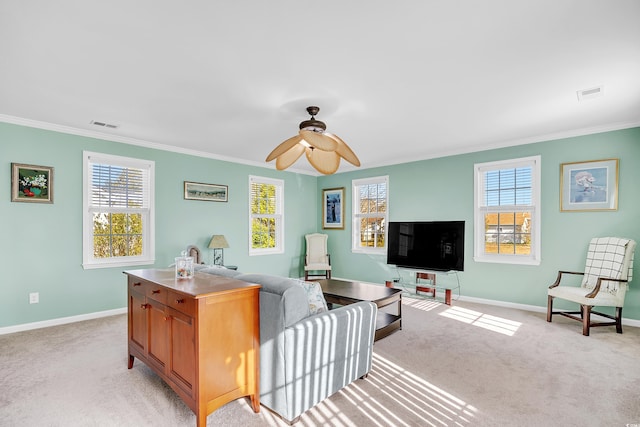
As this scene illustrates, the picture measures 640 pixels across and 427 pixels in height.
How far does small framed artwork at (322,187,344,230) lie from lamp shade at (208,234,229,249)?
2513 mm

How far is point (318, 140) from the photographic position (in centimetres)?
293

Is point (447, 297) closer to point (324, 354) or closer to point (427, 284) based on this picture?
point (427, 284)

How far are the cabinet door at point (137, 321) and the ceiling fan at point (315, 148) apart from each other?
173cm

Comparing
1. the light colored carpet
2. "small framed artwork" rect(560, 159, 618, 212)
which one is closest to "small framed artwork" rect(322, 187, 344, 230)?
the light colored carpet

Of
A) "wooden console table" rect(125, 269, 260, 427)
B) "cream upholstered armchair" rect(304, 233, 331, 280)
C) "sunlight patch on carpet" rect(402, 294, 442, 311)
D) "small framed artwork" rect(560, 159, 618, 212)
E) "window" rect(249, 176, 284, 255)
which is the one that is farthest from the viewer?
"cream upholstered armchair" rect(304, 233, 331, 280)

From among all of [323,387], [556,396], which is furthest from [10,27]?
[556,396]

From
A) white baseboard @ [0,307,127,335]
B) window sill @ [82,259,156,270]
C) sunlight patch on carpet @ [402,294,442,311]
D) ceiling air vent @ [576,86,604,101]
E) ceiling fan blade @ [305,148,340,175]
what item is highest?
ceiling air vent @ [576,86,604,101]

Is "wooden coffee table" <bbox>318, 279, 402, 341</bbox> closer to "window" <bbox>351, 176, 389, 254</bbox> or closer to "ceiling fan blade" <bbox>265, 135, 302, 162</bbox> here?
"ceiling fan blade" <bbox>265, 135, 302, 162</bbox>

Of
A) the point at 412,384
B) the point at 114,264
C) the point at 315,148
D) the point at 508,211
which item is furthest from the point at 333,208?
the point at 412,384

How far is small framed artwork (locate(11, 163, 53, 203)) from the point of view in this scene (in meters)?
3.65

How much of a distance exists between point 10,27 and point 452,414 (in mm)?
3729

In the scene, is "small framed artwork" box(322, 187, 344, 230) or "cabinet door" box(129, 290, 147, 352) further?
"small framed artwork" box(322, 187, 344, 230)

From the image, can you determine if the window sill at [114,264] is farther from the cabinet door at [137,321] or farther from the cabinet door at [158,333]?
the cabinet door at [158,333]

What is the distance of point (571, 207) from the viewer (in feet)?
13.9
